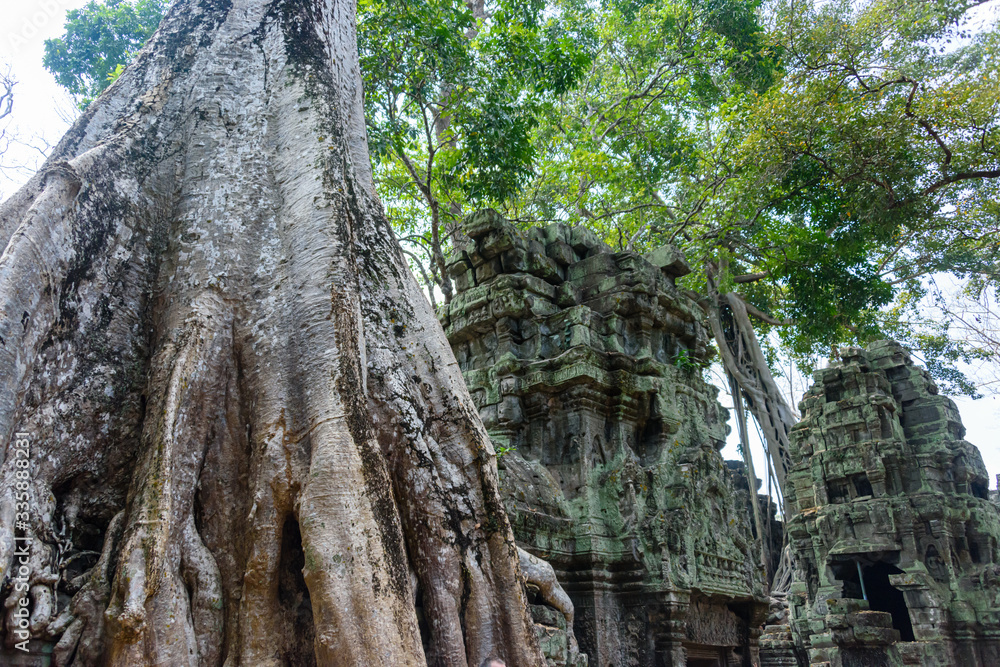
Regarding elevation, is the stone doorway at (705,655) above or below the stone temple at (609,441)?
below

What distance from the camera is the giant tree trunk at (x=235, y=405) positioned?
2.11m

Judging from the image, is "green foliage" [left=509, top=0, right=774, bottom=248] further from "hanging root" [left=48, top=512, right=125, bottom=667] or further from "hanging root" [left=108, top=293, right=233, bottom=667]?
"hanging root" [left=48, top=512, right=125, bottom=667]

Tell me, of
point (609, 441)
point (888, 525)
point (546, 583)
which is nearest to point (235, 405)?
point (546, 583)

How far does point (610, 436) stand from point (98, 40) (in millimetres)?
8110

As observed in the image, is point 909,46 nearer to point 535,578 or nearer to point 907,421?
point 907,421

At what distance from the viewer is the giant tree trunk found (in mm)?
2113

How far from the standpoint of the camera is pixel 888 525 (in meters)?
10.3

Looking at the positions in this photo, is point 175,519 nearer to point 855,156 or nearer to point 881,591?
point 855,156

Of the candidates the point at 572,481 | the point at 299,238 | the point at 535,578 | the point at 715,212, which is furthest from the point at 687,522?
the point at 715,212

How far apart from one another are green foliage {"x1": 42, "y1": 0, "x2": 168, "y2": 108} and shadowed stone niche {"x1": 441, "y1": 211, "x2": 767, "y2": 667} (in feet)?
19.3

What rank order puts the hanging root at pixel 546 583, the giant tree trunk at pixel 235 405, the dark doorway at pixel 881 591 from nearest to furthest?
1. the giant tree trunk at pixel 235 405
2. the hanging root at pixel 546 583
3. the dark doorway at pixel 881 591

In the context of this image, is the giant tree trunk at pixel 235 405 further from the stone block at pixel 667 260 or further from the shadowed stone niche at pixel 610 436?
the stone block at pixel 667 260

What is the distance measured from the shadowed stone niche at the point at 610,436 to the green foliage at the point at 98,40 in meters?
5.88

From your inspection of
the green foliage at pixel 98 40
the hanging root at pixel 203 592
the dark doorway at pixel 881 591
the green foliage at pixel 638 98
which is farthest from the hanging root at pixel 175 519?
the dark doorway at pixel 881 591
